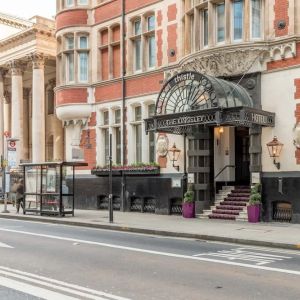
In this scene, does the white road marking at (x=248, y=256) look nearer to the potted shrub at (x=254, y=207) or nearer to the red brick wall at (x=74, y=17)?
the potted shrub at (x=254, y=207)

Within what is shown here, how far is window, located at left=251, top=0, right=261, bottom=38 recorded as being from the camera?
2011cm

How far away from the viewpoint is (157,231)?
56.0 feet

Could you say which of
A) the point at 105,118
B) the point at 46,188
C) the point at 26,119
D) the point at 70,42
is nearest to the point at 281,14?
the point at 105,118

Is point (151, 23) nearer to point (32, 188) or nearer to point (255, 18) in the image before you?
point (255, 18)

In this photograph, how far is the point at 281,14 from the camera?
19.4 m

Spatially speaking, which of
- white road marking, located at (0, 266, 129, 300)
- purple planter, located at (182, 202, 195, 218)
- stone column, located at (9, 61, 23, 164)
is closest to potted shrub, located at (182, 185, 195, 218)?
purple planter, located at (182, 202, 195, 218)

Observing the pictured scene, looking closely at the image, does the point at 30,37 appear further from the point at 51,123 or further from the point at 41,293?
the point at 41,293

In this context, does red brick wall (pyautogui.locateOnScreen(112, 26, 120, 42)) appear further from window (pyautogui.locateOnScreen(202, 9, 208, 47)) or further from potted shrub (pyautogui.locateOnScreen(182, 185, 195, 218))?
potted shrub (pyautogui.locateOnScreen(182, 185, 195, 218))

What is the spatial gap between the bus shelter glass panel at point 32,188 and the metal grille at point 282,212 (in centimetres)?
1049

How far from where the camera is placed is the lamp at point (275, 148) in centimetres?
1920

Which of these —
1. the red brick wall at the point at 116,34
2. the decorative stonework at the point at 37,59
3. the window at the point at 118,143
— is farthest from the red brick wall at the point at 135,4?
the decorative stonework at the point at 37,59

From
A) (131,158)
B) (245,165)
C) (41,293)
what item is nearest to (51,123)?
(131,158)

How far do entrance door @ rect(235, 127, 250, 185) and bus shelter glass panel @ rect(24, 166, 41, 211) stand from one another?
28.5 ft

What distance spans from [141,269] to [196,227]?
24.6 ft
